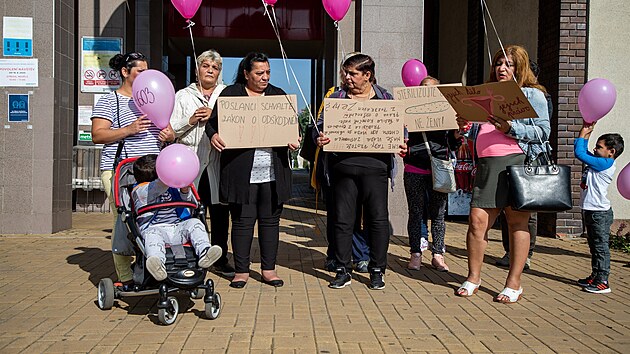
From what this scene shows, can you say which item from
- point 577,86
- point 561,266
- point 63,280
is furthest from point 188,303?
point 577,86

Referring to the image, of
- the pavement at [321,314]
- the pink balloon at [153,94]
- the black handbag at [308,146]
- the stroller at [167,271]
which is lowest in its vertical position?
the pavement at [321,314]

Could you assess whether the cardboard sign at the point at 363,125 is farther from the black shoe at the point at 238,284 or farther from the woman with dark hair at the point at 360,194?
the black shoe at the point at 238,284

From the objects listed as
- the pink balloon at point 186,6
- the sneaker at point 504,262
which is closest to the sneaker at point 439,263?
the sneaker at point 504,262

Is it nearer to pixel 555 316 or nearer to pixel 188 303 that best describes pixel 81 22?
pixel 188 303

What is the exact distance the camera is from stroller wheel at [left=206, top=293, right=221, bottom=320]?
4.86m

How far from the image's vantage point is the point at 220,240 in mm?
6504

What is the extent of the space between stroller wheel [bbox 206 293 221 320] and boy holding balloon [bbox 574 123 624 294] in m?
3.35

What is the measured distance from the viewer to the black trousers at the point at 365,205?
19.5ft

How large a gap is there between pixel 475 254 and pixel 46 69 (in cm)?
638

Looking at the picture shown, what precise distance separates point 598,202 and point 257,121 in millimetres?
3225

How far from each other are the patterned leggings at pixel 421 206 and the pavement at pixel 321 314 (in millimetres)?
308

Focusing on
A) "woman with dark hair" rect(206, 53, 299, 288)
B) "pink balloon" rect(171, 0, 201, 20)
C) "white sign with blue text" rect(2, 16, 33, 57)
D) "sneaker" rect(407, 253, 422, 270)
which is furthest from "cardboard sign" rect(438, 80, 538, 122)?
"white sign with blue text" rect(2, 16, 33, 57)

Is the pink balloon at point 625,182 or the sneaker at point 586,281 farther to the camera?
the pink balloon at point 625,182

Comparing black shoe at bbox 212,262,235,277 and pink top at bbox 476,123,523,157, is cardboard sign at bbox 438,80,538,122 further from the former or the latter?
black shoe at bbox 212,262,235,277
